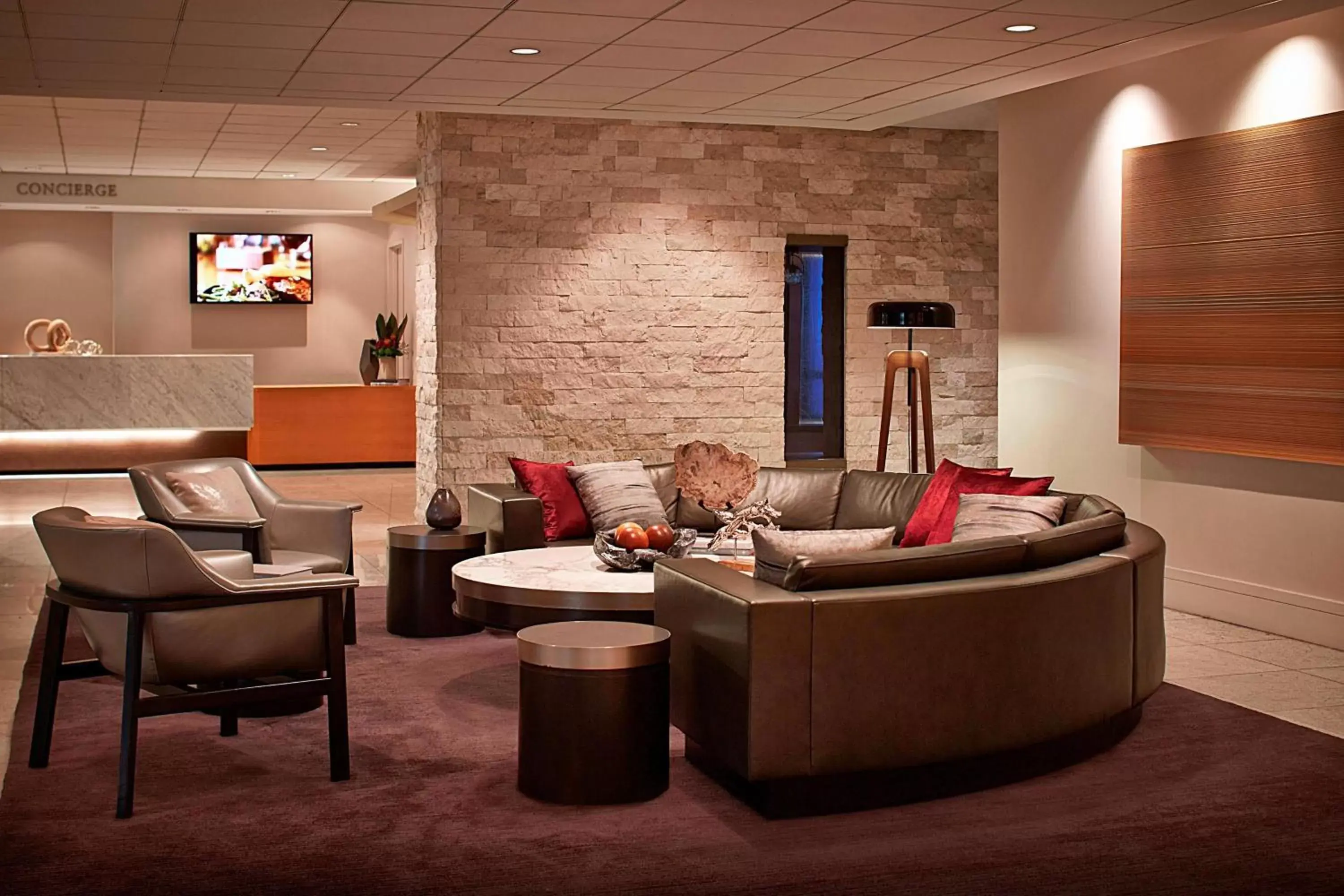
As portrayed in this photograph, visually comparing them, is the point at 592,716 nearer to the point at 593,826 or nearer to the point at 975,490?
the point at 593,826

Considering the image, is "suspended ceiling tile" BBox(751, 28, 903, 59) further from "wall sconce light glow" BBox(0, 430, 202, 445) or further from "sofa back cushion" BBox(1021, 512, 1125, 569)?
"wall sconce light glow" BBox(0, 430, 202, 445)

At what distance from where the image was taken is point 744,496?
5469mm

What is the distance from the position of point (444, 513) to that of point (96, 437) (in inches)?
338

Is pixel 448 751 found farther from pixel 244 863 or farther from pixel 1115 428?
pixel 1115 428

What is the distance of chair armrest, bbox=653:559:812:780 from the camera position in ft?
12.1

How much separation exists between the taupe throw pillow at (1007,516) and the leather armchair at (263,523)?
2598 millimetres

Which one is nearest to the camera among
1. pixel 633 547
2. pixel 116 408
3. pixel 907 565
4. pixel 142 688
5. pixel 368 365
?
pixel 907 565

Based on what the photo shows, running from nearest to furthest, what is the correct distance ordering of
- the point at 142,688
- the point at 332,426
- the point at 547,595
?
the point at 142,688 < the point at 547,595 < the point at 332,426

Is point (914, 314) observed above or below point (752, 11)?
below

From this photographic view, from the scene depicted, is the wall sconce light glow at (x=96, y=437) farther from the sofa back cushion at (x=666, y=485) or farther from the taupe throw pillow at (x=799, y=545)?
the taupe throw pillow at (x=799, y=545)

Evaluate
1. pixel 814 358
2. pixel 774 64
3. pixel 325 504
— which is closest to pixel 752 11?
pixel 774 64

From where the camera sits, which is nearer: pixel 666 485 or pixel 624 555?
pixel 624 555

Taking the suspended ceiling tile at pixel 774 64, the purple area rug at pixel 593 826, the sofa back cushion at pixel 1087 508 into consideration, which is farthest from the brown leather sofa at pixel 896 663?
the suspended ceiling tile at pixel 774 64

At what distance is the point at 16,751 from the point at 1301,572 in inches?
205
